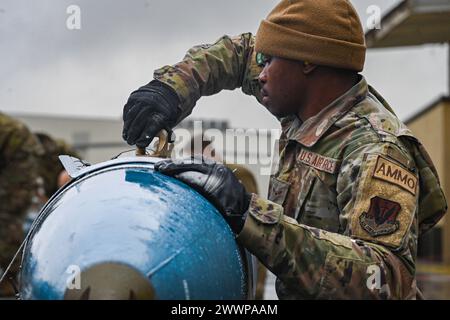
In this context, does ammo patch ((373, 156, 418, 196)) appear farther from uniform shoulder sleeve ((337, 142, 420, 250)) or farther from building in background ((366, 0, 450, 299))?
building in background ((366, 0, 450, 299))

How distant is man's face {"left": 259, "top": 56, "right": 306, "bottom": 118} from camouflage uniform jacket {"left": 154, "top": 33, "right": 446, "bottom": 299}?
11cm

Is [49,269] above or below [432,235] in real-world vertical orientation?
above

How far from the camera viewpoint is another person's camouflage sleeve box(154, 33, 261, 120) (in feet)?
12.9

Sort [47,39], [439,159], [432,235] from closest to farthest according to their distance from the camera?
[47,39] → [439,159] → [432,235]

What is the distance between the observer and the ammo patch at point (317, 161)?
126 inches

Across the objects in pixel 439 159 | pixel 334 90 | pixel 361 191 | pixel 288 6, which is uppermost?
pixel 288 6

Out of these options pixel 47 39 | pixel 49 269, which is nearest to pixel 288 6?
pixel 49 269

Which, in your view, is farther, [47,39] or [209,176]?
A: [47,39]

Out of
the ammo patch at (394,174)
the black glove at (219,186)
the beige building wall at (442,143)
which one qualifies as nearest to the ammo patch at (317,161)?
the ammo patch at (394,174)

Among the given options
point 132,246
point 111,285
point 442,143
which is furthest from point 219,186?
point 442,143

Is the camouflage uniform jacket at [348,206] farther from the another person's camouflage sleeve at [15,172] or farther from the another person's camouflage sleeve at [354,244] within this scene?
the another person's camouflage sleeve at [15,172]

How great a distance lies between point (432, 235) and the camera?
23.8m

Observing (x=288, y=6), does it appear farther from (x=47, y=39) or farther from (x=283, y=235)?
(x=47, y=39)
